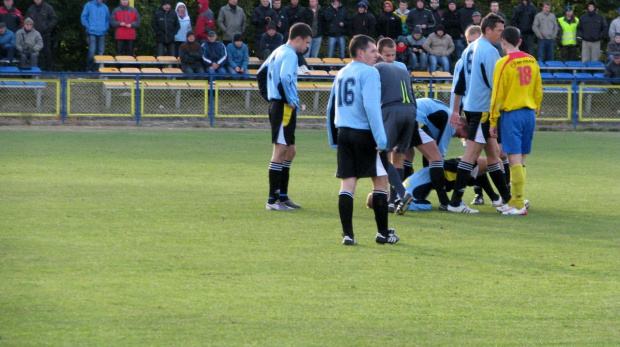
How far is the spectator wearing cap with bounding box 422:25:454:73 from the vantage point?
24.5m

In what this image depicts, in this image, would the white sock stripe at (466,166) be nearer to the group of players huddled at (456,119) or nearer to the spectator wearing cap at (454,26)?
the group of players huddled at (456,119)

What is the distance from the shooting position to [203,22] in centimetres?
2445

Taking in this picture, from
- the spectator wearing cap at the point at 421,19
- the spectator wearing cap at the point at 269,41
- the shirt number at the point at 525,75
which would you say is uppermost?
the spectator wearing cap at the point at 421,19

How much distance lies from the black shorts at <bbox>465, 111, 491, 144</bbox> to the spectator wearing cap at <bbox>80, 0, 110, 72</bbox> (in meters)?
15.6

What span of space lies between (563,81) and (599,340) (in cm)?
2008

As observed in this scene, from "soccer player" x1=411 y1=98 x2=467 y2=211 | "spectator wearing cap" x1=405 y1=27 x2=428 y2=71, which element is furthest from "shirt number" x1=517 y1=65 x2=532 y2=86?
"spectator wearing cap" x1=405 y1=27 x2=428 y2=71

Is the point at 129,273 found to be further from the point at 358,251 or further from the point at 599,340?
the point at 599,340

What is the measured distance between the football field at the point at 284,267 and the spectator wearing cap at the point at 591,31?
13.5 metres

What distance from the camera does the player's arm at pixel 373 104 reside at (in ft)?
24.8

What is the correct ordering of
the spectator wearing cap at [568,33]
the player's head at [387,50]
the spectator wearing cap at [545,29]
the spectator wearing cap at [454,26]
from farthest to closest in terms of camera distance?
1. the spectator wearing cap at [568,33]
2. the spectator wearing cap at [545,29]
3. the spectator wearing cap at [454,26]
4. the player's head at [387,50]

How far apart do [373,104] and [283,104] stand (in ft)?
8.66

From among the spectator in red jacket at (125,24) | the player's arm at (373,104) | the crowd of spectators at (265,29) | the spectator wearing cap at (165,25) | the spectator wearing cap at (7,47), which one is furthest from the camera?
the spectator wearing cap at (165,25)

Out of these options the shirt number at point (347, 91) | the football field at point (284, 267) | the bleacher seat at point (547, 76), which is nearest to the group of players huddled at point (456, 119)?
→ the football field at point (284, 267)

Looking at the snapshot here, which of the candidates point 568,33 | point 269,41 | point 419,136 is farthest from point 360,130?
point 568,33
